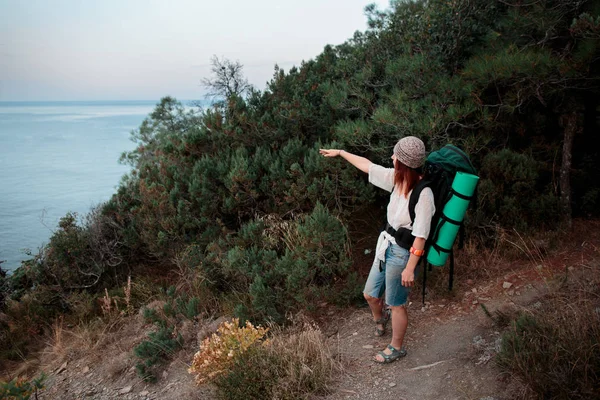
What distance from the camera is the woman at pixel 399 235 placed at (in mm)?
3584

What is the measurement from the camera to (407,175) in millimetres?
3688

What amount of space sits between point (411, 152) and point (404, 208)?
47cm

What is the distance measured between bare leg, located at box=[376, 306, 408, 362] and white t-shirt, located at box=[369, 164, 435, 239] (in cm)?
79

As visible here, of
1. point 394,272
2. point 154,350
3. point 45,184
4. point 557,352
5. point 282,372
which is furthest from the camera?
point 45,184

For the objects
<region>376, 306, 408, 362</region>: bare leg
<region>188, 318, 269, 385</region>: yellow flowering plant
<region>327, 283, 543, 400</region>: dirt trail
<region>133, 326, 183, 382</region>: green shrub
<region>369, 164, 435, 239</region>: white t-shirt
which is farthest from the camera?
<region>133, 326, 183, 382</region>: green shrub

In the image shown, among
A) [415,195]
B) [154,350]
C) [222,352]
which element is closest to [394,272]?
[415,195]

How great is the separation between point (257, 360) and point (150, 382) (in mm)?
1829

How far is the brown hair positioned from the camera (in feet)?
12.1

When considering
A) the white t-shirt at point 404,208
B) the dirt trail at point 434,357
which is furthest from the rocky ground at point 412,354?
the white t-shirt at point 404,208

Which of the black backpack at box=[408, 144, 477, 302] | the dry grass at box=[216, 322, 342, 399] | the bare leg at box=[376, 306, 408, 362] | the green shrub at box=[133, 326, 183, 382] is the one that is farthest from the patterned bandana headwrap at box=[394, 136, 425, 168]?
the green shrub at box=[133, 326, 183, 382]

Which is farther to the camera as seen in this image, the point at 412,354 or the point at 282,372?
the point at 412,354

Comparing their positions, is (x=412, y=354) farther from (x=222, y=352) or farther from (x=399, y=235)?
(x=222, y=352)

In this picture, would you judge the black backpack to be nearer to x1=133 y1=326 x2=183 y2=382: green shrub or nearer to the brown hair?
the brown hair

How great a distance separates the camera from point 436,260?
3.72 m
